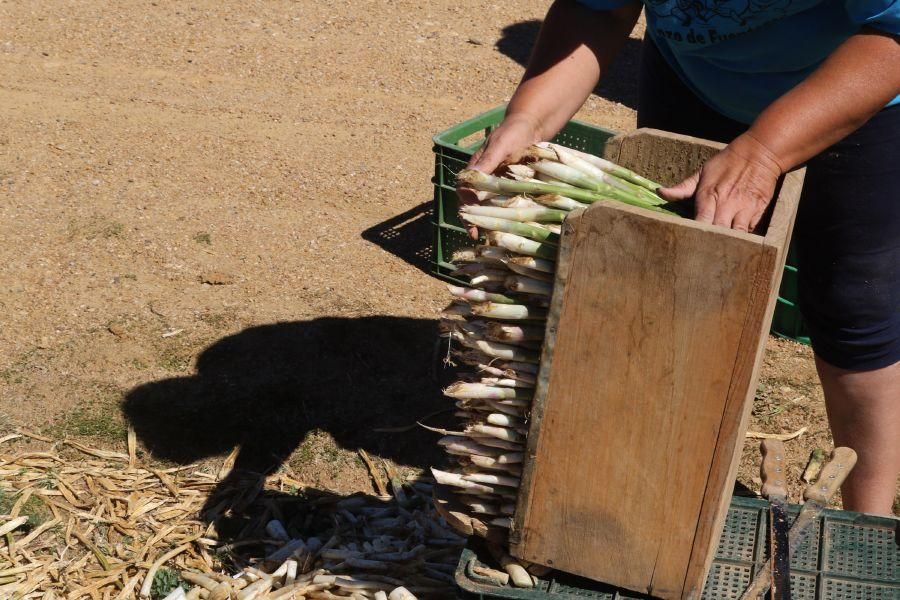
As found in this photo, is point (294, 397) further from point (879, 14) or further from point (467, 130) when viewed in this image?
point (879, 14)

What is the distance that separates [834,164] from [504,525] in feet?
4.02

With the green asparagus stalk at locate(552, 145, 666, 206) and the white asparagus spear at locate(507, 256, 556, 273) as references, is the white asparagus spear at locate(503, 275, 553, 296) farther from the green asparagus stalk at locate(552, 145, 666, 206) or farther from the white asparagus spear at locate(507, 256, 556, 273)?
the green asparagus stalk at locate(552, 145, 666, 206)

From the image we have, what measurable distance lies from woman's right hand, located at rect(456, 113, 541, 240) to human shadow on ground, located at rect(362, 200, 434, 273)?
256 cm

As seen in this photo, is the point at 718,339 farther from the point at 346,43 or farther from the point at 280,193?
the point at 346,43

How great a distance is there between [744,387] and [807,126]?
1.85 feet

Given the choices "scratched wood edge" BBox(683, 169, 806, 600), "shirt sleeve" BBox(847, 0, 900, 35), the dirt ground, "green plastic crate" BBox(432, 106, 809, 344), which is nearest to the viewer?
"scratched wood edge" BBox(683, 169, 806, 600)

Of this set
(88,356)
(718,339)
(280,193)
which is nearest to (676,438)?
(718,339)

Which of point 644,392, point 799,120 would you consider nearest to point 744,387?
point 644,392

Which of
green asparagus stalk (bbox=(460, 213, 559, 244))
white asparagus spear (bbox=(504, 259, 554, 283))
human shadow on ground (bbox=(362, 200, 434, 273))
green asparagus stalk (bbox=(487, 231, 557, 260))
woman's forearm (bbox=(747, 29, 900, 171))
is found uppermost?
woman's forearm (bbox=(747, 29, 900, 171))

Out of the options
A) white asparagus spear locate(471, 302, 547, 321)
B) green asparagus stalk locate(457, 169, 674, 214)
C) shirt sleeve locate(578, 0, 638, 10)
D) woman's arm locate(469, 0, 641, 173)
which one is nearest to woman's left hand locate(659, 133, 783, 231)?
green asparagus stalk locate(457, 169, 674, 214)

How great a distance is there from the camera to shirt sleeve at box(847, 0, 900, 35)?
2078mm

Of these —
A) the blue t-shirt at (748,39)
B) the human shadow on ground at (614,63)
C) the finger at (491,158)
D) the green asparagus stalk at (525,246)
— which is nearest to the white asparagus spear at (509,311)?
the green asparagus stalk at (525,246)

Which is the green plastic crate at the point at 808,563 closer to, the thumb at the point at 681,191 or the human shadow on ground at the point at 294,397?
the thumb at the point at 681,191

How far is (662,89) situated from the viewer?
2.88 m
